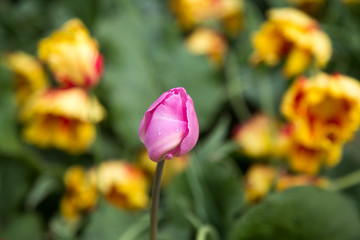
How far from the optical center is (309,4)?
583 millimetres

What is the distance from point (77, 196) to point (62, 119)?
9cm

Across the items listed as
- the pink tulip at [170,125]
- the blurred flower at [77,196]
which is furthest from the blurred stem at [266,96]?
the pink tulip at [170,125]

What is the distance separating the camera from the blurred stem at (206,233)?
12.1 inches

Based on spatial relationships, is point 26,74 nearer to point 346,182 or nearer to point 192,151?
point 192,151

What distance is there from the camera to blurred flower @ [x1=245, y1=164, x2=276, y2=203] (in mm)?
403

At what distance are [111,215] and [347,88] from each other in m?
0.21

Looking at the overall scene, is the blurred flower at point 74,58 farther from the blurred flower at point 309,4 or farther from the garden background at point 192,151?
the blurred flower at point 309,4

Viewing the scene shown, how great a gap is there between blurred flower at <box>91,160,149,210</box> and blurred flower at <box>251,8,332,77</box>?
17 cm

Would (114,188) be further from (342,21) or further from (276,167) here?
(342,21)

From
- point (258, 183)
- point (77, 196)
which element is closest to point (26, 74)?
point (77, 196)

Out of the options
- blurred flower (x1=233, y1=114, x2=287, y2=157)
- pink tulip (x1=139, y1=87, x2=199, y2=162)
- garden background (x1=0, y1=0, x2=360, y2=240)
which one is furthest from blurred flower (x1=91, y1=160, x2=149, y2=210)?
pink tulip (x1=139, y1=87, x2=199, y2=162)

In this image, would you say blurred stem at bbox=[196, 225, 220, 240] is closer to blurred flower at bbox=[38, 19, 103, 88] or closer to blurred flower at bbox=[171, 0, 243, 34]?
blurred flower at bbox=[38, 19, 103, 88]

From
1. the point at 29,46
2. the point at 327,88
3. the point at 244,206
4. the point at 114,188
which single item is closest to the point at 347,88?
the point at 327,88

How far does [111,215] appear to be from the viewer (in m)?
0.38
